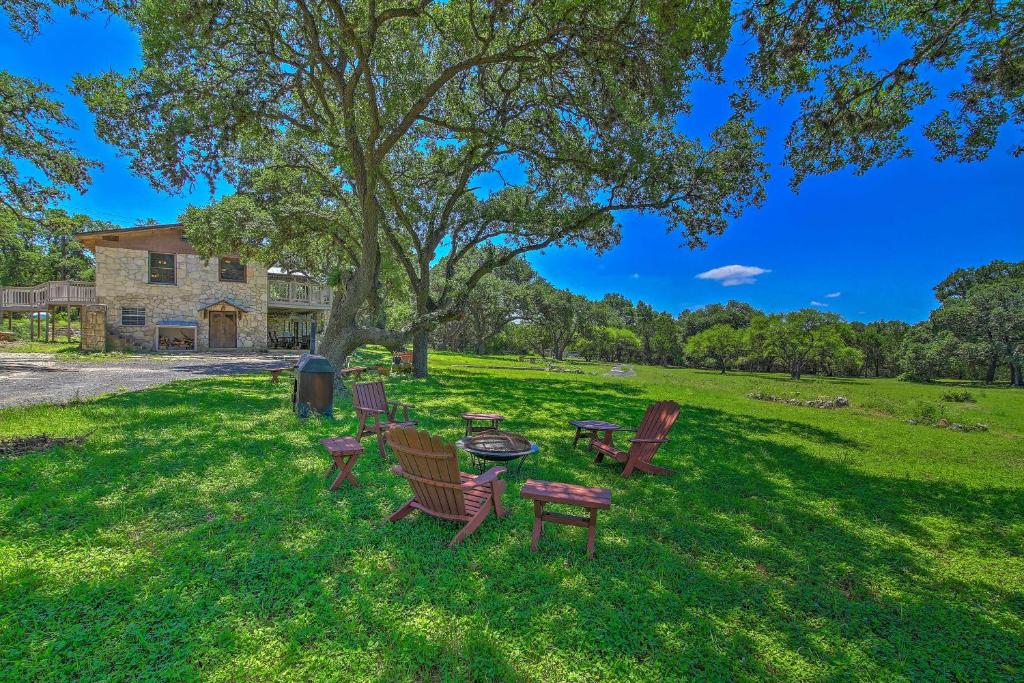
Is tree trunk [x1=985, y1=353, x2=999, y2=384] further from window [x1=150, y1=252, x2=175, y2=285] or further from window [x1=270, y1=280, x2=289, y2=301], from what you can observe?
window [x1=150, y1=252, x2=175, y2=285]

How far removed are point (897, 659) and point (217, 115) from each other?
537 inches

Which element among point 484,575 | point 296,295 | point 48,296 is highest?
point 296,295

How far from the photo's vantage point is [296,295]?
2792 centimetres

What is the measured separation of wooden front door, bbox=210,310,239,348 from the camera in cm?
2495

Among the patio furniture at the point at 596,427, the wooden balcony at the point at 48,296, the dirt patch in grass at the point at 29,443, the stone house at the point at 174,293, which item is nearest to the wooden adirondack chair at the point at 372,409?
the patio furniture at the point at 596,427

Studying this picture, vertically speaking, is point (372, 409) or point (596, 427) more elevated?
point (372, 409)

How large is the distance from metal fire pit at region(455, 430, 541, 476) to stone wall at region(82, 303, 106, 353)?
2456cm

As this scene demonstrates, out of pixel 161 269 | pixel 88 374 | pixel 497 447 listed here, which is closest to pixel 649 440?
pixel 497 447

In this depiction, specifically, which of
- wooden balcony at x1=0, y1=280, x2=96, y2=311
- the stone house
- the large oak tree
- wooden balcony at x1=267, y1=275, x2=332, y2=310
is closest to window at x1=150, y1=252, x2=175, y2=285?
the stone house

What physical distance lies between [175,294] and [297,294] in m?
6.30

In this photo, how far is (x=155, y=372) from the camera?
1460cm

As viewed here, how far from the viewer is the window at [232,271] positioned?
2469 centimetres

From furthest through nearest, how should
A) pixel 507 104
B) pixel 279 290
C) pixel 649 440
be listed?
pixel 279 290
pixel 507 104
pixel 649 440

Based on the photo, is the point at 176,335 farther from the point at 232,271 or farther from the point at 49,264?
the point at 49,264
